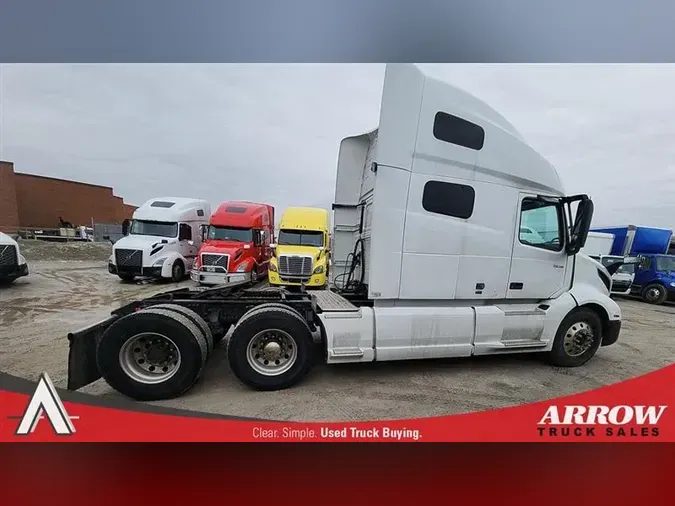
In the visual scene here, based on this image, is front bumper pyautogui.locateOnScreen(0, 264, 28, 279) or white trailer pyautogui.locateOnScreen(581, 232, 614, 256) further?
white trailer pyautogui.locateOnScreen(581, 232, 614, 256)

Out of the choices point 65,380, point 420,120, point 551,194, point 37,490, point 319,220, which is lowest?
point 37,490

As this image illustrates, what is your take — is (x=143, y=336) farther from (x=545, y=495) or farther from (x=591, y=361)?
(x=591, y=361)

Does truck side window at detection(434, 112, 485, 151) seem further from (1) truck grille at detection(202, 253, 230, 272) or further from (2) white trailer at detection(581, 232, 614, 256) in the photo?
(1) truck grille at detection(202, 253, 230, 272)

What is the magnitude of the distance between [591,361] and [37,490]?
4573 millimetres

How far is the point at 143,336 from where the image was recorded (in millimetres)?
2207

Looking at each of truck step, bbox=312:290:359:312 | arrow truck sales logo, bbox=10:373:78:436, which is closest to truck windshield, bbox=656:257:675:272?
truck step, bbox=312:290:359:312

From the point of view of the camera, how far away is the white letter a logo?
6.10 ft

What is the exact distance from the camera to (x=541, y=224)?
8.54 feet

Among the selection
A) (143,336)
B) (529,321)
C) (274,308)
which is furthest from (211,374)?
(529,321)

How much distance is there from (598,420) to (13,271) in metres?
4.39

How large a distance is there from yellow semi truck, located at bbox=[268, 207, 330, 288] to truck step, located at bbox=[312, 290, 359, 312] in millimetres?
1463

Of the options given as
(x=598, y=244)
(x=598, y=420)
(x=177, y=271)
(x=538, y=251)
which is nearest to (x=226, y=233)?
(x=177, y=271)

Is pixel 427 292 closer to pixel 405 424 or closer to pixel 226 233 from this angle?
pixel 405 424

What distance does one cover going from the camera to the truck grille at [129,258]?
2.48m
